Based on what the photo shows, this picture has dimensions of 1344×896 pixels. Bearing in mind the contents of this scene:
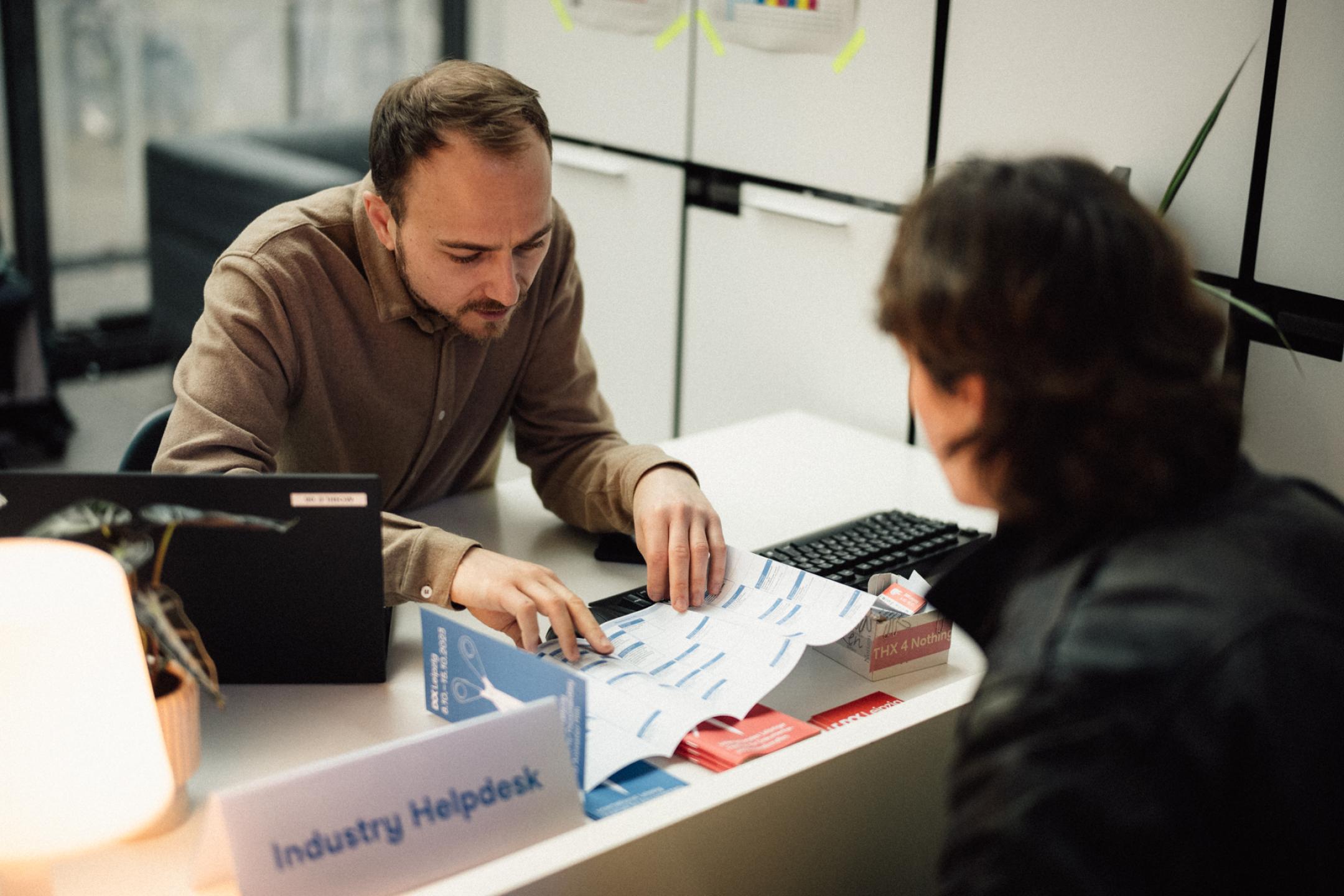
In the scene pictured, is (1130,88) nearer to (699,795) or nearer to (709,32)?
(709,32)

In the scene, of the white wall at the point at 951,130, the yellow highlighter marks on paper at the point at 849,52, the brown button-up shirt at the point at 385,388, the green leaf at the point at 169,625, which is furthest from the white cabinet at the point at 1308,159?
the green leaf at the point at 169,625

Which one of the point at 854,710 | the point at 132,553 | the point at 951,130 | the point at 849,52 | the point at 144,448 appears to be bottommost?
the point at 854,710

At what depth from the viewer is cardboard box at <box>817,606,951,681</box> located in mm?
1288

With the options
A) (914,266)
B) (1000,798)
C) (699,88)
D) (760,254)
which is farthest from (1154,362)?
(699,88)

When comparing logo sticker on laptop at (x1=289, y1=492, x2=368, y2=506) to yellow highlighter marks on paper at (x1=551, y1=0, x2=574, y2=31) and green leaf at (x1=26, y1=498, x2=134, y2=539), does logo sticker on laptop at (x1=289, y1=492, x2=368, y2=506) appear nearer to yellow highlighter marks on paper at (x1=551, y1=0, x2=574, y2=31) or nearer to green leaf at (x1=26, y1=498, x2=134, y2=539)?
green leaf at (x1=26, y1=498, x2=134, y2=539)

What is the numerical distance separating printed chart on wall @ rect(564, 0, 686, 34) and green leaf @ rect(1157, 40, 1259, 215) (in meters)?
1.13

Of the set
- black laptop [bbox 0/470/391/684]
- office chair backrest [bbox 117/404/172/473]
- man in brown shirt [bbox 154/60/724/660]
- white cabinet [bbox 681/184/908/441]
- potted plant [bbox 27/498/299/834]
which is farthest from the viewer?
white cabinet [bbox 681/184/908/441]

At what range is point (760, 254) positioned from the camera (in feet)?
7.88

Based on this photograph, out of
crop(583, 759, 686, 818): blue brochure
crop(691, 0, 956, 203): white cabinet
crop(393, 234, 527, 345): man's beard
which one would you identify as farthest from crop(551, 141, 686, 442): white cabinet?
crop(583, 759, 686, 818): blue brochure

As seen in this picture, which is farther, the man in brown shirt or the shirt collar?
the shirt collar

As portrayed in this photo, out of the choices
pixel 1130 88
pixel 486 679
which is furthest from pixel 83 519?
pixel 1130 88

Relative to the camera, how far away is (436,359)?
5.47 ft

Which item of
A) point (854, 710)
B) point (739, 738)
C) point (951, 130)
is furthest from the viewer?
point (951, 130)

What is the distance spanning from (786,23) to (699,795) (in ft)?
5.28
